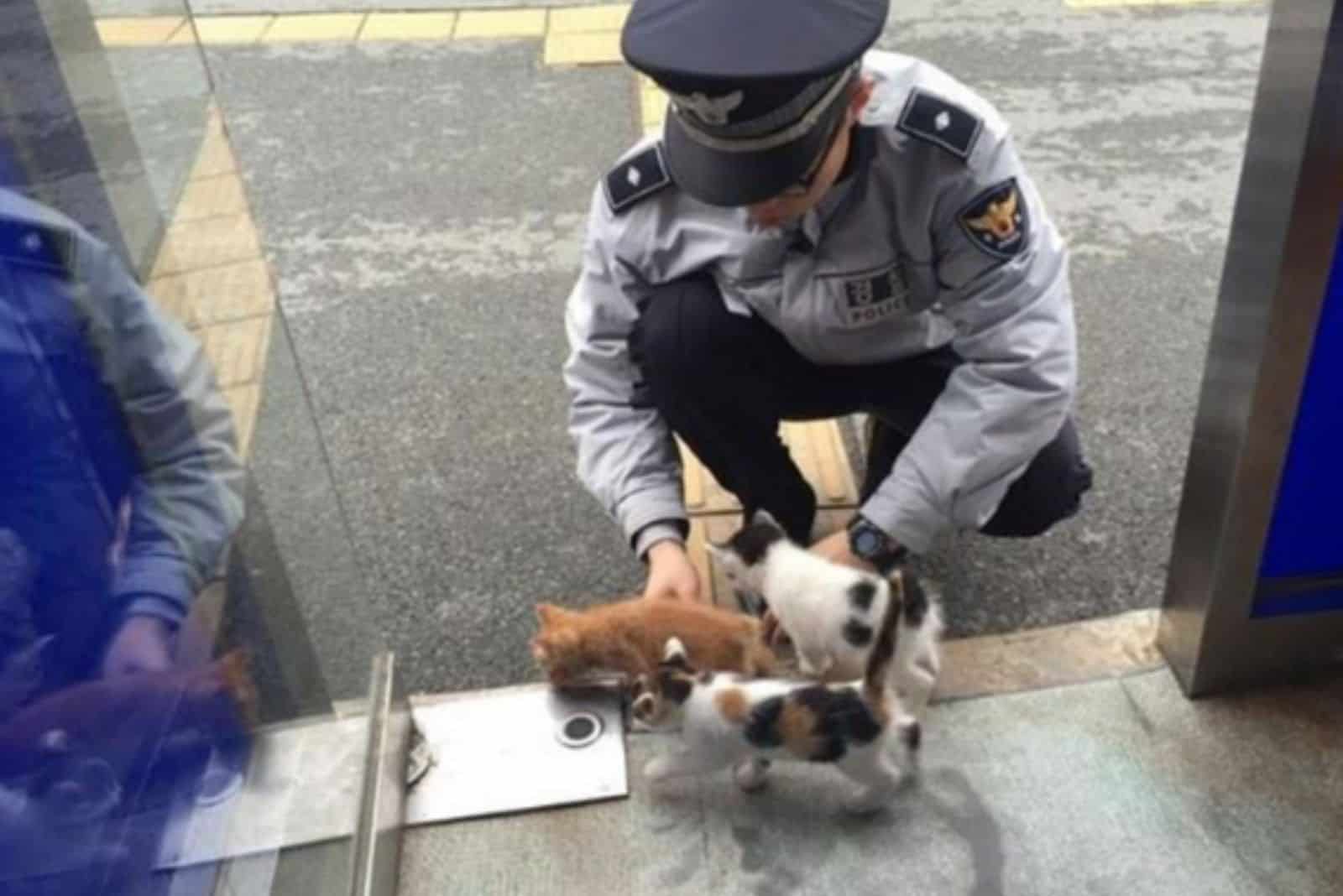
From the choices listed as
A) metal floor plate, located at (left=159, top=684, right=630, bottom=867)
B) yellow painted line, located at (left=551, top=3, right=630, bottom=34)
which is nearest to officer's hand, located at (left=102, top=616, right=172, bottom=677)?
metal floor plate, located at (left=159, top=684, right=630, bottom=867)

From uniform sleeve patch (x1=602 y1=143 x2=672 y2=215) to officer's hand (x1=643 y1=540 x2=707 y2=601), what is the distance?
0.40 meters

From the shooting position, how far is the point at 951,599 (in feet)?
5.57

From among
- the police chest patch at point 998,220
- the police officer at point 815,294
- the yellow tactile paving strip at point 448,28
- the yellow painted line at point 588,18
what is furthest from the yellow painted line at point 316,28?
the police chest patch at point 998,220

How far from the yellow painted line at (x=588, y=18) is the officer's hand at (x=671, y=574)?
2.81 meters

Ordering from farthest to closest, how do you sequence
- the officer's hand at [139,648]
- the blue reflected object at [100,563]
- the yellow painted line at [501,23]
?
the yellow painted line at [501,23] → the officer's hand at [139,648] → the blue reflected object at [100,563]

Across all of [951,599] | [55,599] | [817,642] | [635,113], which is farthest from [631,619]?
[635,113]

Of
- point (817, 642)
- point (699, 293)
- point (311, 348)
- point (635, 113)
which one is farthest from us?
point (635, 113)

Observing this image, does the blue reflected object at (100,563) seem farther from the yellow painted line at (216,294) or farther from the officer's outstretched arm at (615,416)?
the officer's outstretched arm at (615,416)

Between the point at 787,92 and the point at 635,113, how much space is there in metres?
2.28

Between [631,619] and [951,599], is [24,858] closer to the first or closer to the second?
[631,619]

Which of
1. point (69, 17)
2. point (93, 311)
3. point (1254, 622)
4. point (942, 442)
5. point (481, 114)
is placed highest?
point (69, 17)

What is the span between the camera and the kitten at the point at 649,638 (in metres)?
1.39

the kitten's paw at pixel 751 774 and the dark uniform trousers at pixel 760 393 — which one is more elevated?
the dark uniform trousers at pixel 760 393

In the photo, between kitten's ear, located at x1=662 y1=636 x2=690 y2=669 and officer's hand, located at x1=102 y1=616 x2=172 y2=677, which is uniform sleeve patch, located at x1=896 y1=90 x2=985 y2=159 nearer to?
kitten's ear, located at x1=662 y1=636 x2=690 y2=669
